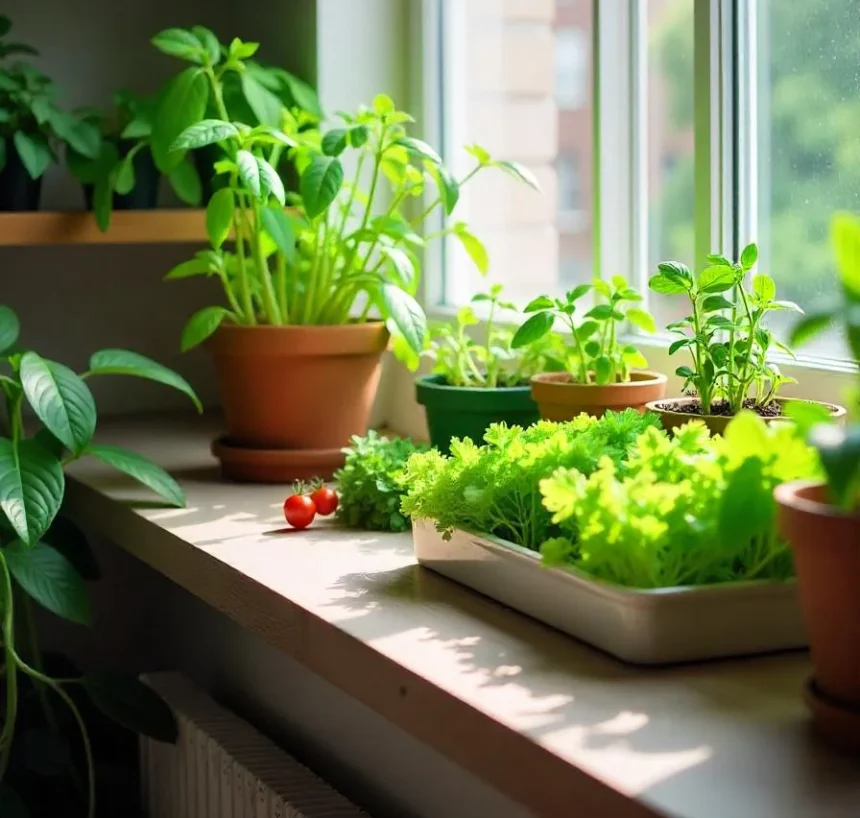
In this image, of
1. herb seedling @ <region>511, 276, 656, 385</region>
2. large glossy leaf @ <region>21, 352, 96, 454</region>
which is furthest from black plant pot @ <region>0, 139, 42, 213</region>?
herb seedling @ <region>511, 276, 656, 385</region>

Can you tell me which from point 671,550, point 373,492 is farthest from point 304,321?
point 671,550

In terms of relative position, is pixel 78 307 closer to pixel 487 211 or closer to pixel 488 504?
pixel 487 211

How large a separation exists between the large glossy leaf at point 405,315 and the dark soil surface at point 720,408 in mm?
376

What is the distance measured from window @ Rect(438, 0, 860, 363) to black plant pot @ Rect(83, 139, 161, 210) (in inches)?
18.7

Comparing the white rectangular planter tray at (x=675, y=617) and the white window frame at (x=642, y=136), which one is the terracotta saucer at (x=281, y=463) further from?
the white rectangular planter tray at (x=675, y=617)

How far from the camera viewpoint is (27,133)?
2066mm

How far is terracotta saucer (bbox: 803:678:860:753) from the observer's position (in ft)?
2.91

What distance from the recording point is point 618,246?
1.92 meters

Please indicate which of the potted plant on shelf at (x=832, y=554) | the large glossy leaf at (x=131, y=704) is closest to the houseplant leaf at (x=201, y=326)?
the large glossy leaf at (x=131, y=704)

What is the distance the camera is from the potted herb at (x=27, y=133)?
2.03 metres

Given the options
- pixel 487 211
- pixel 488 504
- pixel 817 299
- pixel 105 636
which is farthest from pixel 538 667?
pixel 105 636

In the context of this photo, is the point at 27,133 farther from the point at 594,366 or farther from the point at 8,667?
the point at 594,366

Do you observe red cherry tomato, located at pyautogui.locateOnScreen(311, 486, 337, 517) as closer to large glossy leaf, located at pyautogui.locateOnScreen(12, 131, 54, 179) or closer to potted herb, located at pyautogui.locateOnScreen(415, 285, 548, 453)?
potted herb, located at pyautogui.locateOnScreen(415, 285, 548, 453)

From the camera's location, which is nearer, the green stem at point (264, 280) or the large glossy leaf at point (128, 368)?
the large glossy leaf at point (128, 368)
